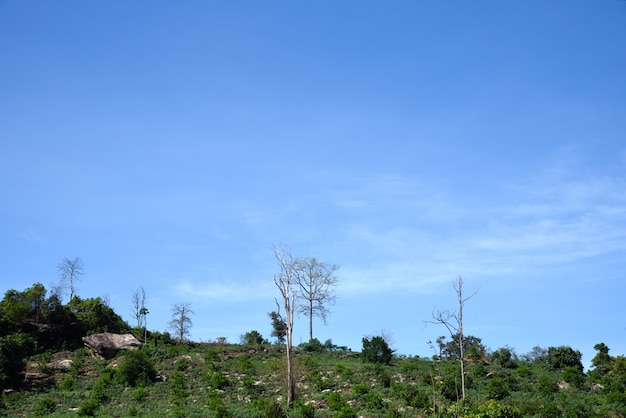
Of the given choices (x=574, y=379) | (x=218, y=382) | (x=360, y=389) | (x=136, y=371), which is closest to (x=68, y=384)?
(x=136, y=371)

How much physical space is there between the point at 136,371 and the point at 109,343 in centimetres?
788

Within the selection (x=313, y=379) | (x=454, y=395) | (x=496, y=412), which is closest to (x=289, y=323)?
(x=313, y=379)

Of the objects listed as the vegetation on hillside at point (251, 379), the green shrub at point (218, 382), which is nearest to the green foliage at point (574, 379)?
the vegetation on hillside at point (251, 379)

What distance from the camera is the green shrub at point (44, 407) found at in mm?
30828

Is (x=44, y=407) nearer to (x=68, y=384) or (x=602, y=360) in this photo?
(x=68, y=384)

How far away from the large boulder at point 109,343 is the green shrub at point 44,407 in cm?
1061

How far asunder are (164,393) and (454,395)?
17988mm

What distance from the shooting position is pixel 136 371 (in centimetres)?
3741

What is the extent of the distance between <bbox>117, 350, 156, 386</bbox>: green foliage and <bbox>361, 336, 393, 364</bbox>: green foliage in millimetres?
16433

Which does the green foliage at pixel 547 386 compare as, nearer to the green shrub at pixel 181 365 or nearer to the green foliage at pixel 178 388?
the green foliage at pixel 178 388

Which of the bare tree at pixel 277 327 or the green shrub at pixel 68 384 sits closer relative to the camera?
the green shrub at pixel 68 384

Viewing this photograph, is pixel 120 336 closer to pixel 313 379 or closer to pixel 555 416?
pixel 313 379

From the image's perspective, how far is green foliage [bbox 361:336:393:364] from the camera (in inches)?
1729

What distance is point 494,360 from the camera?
45875 millimetres
